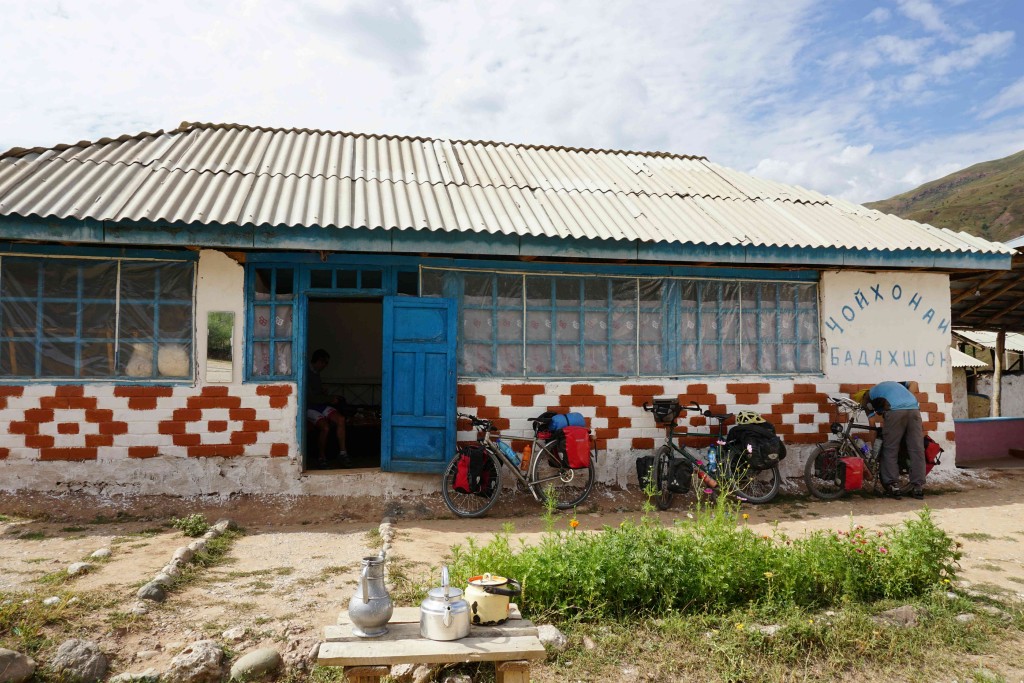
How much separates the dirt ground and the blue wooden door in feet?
1.85

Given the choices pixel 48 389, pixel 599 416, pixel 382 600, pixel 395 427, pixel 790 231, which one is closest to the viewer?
pixel 382 600

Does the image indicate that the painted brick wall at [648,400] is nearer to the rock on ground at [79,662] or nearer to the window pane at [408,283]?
the window pane at [408,283]

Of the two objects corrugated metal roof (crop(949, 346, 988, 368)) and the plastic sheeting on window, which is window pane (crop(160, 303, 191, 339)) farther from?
corrugated metal roof (crop(949, 346, 988, 368))

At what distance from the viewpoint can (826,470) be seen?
26.1 feet

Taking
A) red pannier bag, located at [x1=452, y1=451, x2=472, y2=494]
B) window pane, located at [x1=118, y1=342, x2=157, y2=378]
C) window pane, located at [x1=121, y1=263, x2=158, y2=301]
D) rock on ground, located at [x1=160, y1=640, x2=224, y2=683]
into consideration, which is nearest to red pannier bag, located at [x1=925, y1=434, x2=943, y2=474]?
red pannier bag, located at [x1=452, y1=451, x2=472, y2=494]

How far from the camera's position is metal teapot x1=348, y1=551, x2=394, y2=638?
9.49ft

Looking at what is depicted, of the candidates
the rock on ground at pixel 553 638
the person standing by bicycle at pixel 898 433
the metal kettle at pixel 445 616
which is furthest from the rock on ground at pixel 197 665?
the person standing by bicycle at pixel 898 433

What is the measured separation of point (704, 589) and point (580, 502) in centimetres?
327

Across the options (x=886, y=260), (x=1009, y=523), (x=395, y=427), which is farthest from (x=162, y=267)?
(x=1009, y=523)

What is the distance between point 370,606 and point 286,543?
3.23m

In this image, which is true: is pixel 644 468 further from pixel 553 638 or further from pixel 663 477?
pixel 553 638

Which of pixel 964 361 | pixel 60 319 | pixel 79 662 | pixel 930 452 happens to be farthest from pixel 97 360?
pixel 964 361

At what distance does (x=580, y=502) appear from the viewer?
7391mm

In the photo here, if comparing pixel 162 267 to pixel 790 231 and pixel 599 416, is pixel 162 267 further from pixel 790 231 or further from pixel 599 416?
pixel 790 231
